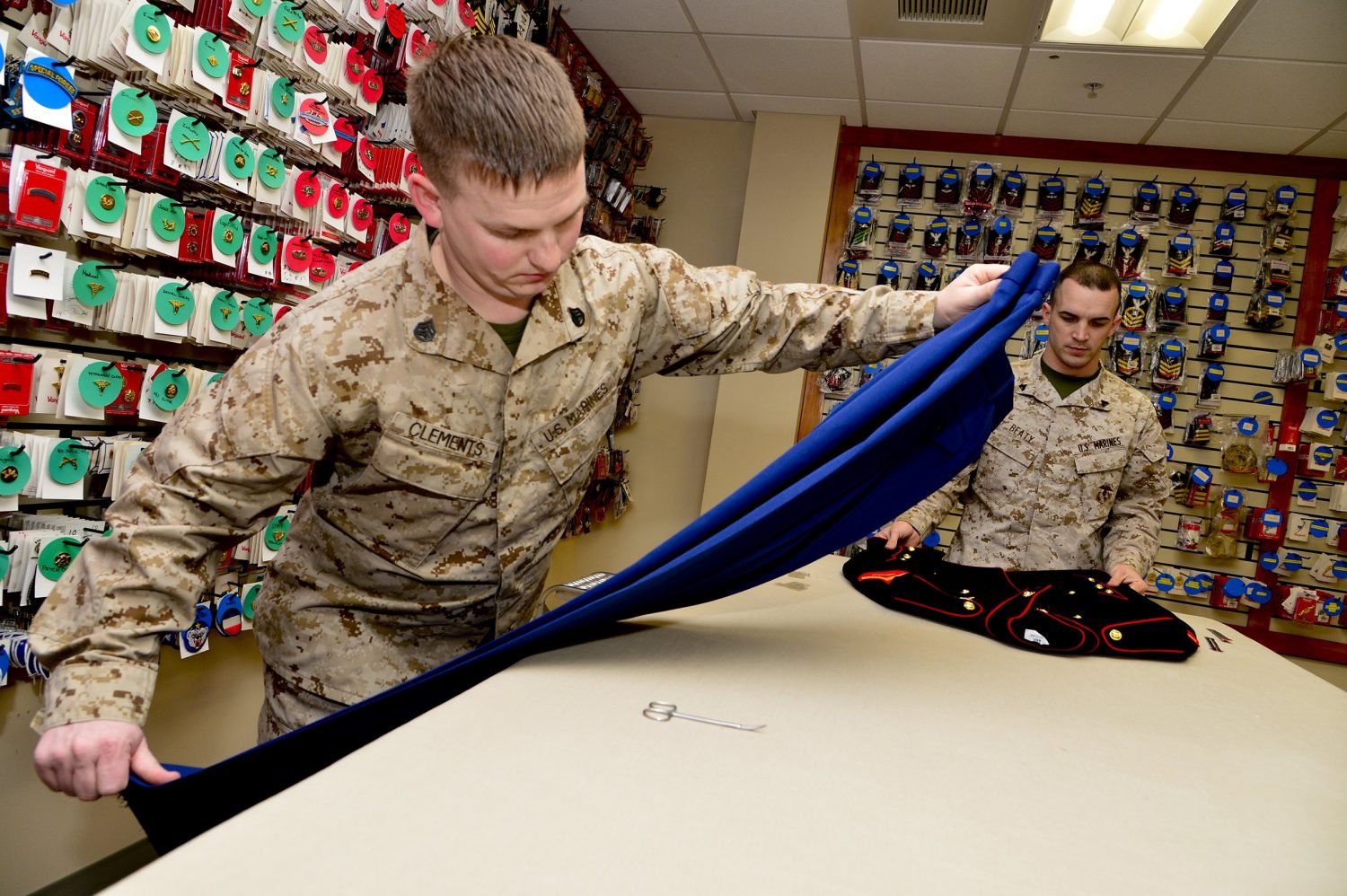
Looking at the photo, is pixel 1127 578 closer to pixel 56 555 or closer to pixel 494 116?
pixel 494 116

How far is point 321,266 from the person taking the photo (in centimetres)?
280

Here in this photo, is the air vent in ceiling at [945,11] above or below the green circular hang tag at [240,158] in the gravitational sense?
above

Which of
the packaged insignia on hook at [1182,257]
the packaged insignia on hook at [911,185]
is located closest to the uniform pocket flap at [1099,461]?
the packaged insignia on hook at [1182,257]

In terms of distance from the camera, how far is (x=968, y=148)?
536 centimetres

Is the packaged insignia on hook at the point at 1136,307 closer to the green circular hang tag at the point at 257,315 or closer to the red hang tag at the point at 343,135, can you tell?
the red hang tag at the point at 343,135

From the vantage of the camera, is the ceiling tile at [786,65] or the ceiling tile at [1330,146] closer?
the ceiling tile at [786,65]

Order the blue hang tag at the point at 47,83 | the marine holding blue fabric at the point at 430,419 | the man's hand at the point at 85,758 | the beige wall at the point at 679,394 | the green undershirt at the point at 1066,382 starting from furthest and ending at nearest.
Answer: the beige wall at the point at 679,394, the green undershirt at the point at 1066,382, the blue hang tag at the point at 47,83, the marine holding blue fabric at the point at 430,419, the man's hand at the point at 85,758

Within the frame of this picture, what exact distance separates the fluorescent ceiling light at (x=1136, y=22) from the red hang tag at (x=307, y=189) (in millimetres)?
3077

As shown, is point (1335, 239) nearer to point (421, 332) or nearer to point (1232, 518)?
point (1232, 518)

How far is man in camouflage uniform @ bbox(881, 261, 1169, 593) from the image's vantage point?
3.15 meters

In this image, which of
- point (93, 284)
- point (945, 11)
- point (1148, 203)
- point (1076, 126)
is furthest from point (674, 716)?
point (1148, 203)

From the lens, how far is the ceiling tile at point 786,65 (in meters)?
4.44

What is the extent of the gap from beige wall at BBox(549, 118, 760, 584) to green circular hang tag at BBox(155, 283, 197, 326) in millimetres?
3628

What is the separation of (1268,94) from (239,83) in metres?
4.55
